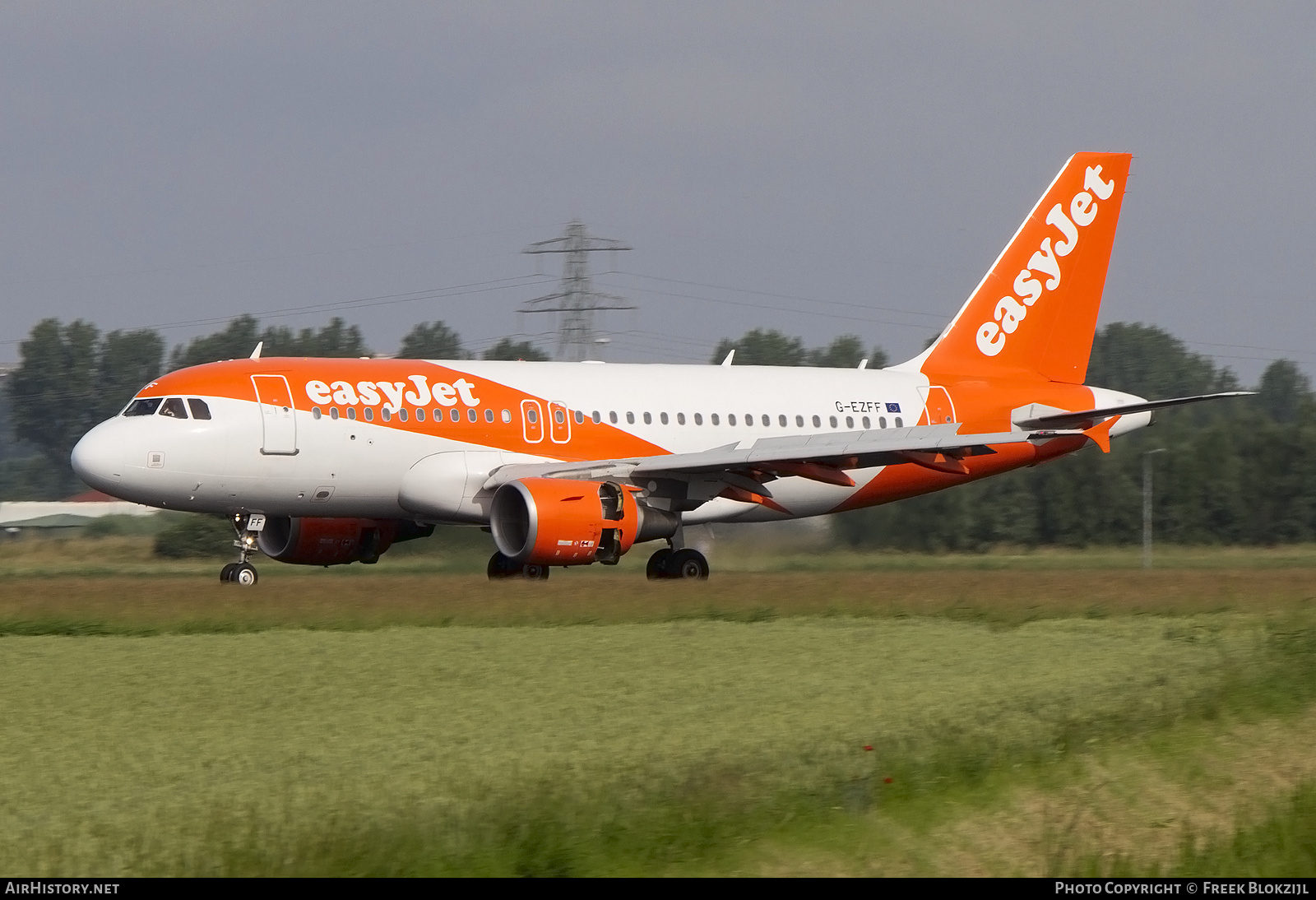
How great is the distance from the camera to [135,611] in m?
18.0

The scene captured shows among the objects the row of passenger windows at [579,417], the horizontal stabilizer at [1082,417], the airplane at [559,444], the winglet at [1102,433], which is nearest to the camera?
the airplane at [559,444]

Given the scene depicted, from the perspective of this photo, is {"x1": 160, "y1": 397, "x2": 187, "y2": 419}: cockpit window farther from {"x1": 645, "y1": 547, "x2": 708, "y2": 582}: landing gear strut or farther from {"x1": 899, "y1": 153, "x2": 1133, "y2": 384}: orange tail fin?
{"x1": 899, "y1": 153, "x2": 1133, "y2": 384}: orange tail fin

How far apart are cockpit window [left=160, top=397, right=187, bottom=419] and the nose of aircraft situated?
2.60 ft

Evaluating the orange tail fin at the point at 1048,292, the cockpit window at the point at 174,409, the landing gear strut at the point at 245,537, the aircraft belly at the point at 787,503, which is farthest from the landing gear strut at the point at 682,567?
the cockpit window at the point at 174,409

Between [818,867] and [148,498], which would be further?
[148,498]

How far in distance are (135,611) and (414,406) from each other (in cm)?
745

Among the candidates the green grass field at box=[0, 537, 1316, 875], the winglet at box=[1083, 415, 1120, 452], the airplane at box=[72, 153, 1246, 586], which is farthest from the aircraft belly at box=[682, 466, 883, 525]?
the green grass field at box=[0, 537, 1316, 875]

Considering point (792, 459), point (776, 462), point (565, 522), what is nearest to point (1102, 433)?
point (792, 459)

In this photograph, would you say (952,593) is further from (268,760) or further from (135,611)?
(268,760)

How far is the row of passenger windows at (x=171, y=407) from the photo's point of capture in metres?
23.7

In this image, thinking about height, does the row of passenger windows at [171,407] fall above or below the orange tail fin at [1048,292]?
below

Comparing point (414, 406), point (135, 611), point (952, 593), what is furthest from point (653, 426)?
point (135, 611)

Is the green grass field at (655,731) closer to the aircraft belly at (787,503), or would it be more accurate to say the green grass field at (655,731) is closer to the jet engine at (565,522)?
the jet engine at (565,522)

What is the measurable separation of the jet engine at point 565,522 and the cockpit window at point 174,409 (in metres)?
4.55
